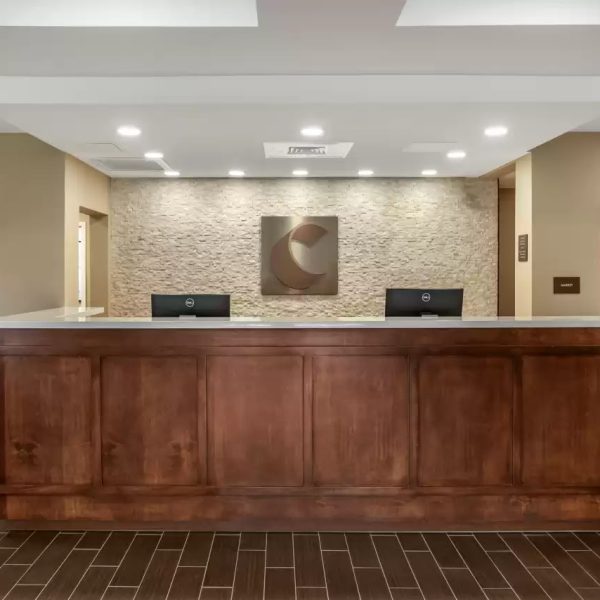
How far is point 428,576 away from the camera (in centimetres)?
286

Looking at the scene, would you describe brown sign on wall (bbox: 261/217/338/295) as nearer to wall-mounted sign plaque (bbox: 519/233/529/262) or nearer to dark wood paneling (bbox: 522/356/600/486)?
wall-mounted sign plaque (bbox: 519/233/529/262)

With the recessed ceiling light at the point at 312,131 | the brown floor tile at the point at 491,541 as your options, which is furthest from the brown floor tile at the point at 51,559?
the recessed ceiling light at the point at 312,131

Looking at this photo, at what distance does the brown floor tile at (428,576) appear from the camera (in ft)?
8.87

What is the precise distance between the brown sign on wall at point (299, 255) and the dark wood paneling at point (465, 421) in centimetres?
448

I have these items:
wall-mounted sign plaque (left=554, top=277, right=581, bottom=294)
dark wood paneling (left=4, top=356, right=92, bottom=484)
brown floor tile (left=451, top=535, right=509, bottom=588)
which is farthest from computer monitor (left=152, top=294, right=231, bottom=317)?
wall-mounted sign plaque (left=554, top=277, right=581, bottom=294)

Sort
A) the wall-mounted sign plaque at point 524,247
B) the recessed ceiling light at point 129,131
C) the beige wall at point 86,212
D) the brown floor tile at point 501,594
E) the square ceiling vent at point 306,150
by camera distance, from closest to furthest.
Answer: the brown floor tile at point 501,594 < the recessed ceiling light at point 129,131 < the square ceiling vent at point 306,150 < the beige wall at point 86,212 < the wall-mounted sign plaque at point 524,247

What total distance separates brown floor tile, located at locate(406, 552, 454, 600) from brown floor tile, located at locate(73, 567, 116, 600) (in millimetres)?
1380

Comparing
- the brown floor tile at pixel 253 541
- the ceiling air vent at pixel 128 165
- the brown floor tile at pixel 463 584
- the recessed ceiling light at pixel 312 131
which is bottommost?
the brown floor tile at pixel 253 541

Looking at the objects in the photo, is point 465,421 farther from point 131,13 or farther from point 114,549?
point 131,13

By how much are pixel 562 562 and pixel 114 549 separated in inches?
85.5

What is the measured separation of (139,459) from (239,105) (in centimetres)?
238

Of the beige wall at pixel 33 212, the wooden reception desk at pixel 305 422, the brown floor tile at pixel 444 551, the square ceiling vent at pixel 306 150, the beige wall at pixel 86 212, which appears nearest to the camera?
the brown floor tile at pixel 444 551

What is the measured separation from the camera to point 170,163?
265 inches

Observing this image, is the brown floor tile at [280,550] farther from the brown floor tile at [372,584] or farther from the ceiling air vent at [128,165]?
the ceiling air vent at [128,165]
